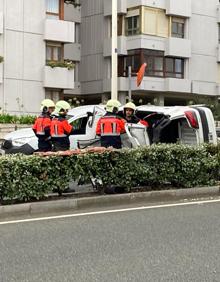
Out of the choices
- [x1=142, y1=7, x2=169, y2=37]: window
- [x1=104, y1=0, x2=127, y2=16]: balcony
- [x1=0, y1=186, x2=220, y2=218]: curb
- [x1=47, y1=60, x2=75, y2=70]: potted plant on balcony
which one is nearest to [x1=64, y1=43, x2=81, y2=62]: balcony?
[x1=104, y1=0, x2=127, y2=16]: balcony

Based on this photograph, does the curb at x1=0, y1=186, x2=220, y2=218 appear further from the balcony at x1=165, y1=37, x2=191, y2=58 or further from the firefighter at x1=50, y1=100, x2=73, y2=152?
the balcony at x1=165, y1=37, x2=191, y2=58

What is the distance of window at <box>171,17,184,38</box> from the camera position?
132ft

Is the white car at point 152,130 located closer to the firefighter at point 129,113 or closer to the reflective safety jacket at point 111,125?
the firefighter at point 129,113

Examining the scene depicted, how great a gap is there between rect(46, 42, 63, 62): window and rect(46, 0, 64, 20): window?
160 centimetres

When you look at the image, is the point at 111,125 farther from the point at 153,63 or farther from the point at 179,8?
the point at 179,8

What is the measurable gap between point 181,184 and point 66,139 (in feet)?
7.83

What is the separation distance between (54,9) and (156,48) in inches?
317

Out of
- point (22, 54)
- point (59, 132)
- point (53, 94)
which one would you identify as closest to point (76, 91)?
point (53, 94)

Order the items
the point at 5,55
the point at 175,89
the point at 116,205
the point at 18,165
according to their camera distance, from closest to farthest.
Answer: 1. the point at 18,165
2. the point at 116,205
3. the point at 5,55
4. the point at 175,89

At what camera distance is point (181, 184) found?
1130 centimetres

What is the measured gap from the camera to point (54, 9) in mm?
34594

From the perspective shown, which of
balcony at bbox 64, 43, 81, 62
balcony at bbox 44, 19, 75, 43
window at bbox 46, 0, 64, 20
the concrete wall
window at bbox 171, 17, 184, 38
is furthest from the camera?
balcony at bbox 64, 43, 81, 62

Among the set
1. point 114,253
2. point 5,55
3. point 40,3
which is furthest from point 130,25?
point 114,253

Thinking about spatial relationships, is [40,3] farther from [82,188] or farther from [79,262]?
[79,262]
